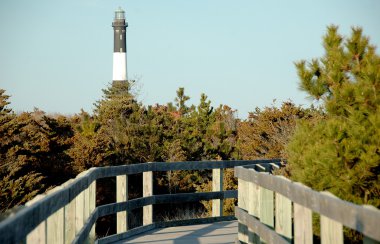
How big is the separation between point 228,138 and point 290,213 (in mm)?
36075

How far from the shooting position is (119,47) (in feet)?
255

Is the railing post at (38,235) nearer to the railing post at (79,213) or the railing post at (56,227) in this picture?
the railing post at (56,227)

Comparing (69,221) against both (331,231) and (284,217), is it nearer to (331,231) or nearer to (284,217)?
(284,217)

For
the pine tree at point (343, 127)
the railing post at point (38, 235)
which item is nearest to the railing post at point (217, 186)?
the pine tree at point (343, 127)

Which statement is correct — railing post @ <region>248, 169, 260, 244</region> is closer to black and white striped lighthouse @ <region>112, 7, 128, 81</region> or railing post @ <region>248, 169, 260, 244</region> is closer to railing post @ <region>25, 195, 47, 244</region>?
railing post @ <region>25, 195, 47, 244</region>

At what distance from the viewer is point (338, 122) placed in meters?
9.95

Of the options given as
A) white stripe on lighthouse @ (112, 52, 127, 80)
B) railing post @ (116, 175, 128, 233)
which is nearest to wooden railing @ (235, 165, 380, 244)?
railing post @ (116, 175, 128, 233)

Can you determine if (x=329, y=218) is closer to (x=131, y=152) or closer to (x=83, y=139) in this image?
(x=83, y=139)

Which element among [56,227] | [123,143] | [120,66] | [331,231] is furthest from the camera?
[120,66]

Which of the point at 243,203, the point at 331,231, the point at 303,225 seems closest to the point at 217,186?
the point at 243,203

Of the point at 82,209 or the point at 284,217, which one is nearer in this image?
the point at 284,217

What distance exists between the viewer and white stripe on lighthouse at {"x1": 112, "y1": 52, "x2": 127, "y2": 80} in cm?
7569

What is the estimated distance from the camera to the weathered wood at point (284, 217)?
23.3ft

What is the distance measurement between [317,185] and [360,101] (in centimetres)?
139
